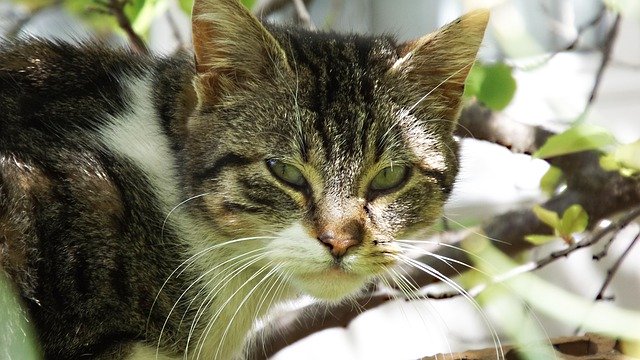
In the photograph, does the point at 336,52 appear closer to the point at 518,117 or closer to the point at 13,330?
the point at 13,330

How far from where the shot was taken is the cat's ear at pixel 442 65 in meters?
1.39

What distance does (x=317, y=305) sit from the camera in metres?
1.67

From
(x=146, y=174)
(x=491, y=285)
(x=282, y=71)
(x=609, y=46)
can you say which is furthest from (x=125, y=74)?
(x=609, y=46)

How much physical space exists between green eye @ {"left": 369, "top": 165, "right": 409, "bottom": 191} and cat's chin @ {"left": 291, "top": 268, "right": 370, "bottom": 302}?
0.51 feet

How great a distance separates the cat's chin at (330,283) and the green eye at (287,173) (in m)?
0.15

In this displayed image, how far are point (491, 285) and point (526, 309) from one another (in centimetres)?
9

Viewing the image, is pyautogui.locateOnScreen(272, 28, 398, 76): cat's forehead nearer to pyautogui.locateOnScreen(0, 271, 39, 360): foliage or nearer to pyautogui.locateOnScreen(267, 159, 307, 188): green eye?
pyautogui.locateOnScreen(267, 159, 307, 188): green eye

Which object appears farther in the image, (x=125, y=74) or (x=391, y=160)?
(x=125, y=74)

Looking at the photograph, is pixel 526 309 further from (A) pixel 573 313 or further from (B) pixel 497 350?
(B) pixel 497 350

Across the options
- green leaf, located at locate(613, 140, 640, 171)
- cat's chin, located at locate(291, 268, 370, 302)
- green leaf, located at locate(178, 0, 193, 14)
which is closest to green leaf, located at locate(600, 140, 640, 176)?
green leaf, located at locate(613, 140, 640, 171)

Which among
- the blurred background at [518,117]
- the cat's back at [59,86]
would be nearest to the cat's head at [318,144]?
the cat's back at [59,86]

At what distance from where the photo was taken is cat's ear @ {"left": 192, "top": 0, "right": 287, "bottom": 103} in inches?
50.8

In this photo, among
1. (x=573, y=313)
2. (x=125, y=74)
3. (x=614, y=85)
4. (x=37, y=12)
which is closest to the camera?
(x=125, y=74)

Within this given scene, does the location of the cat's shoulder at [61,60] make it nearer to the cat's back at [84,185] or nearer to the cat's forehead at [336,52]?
the cat's back at [84,185]
